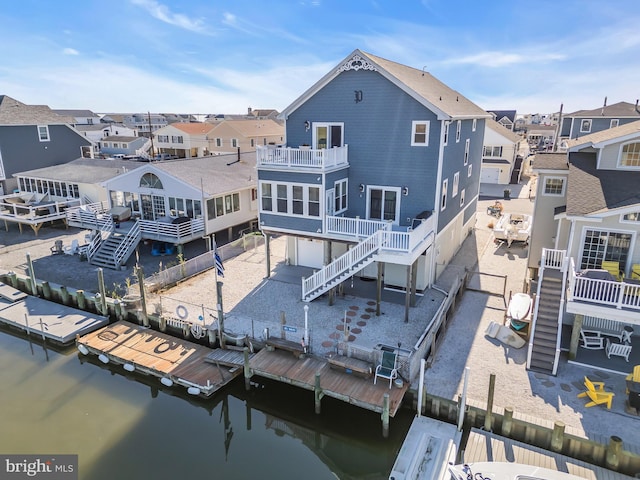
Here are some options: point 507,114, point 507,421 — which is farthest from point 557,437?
point 507,114

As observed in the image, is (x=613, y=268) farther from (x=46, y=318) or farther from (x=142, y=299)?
(x=46, y=318)

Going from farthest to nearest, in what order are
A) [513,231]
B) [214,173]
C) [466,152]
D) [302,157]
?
[214,173] → [513,231] → [466,152] → [302,157]

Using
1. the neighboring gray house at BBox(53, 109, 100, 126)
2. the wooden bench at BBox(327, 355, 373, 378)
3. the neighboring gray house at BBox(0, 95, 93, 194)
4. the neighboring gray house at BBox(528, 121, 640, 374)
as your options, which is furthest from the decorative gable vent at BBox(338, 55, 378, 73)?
the neighboring gray house at BBox(53, 109, 100, 126)

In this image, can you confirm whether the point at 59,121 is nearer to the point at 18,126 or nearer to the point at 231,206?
the point at 18,126

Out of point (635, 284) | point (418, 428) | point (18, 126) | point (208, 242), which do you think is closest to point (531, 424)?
point (418, 428)

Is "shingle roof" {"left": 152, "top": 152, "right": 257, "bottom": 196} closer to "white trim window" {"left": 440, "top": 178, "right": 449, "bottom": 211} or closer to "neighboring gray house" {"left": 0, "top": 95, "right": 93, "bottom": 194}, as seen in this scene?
"white trim window" {"left": 440, "top": 178, "right": 449, "bottom": 211}

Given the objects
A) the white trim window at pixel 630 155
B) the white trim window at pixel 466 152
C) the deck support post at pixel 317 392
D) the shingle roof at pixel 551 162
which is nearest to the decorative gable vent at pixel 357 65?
the white trim window at pixel 466 152

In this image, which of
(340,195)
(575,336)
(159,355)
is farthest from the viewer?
(340,195)
